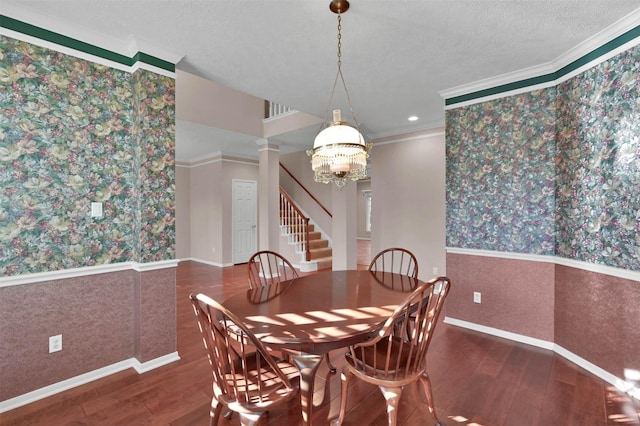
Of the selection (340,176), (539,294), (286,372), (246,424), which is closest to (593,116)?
(539,294)

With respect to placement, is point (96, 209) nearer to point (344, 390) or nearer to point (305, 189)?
point (344, 390)

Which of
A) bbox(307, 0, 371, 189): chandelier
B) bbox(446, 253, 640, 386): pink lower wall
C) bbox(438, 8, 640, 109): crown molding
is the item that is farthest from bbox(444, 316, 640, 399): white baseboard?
bbox(438, 8, 640, 109): crown molding

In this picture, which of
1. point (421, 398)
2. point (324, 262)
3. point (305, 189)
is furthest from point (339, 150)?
point (305, 189)

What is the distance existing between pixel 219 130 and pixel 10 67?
295cm

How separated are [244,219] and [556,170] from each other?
237 inches

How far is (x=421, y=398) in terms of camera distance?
80.2 inches

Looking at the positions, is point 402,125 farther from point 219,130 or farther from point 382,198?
point 219,130

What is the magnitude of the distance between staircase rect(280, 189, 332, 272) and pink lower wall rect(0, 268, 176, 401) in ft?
12.7

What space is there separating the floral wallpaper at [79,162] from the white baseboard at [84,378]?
81 centimetres

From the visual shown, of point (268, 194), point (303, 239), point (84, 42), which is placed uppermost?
point (84, 42)

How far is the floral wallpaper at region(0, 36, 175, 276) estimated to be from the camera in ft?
6.57

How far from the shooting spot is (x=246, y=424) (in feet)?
4.48

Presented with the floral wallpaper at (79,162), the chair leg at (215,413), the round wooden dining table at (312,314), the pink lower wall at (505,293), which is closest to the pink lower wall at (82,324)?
the floral wallpaper at (79,162)

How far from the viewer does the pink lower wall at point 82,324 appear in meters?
2.00
